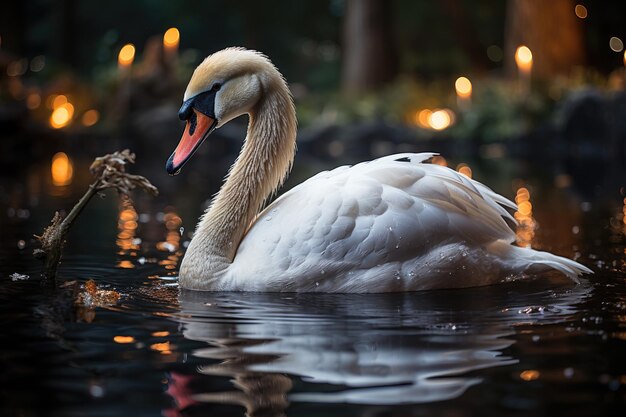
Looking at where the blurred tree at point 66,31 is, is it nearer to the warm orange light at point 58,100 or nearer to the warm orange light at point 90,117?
the warm orange light at point 90,117

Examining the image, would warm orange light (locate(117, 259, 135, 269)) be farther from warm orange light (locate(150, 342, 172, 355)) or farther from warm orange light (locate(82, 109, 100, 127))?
warm orange light (locate(82, 109, 100, 127))

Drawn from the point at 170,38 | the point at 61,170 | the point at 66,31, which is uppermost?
the point at 66,31

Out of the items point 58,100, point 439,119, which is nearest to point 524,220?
point 439,119

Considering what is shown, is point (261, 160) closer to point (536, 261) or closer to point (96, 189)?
point (96, 189)

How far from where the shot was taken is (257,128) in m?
6.32

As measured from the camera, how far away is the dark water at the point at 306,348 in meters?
3.54

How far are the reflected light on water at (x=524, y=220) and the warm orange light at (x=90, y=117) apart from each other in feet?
46.6

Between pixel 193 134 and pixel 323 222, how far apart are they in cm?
99

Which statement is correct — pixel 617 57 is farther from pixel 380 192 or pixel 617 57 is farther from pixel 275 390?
pixel 275 390

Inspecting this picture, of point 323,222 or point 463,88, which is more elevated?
point 463,88

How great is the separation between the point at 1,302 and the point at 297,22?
29.5 m

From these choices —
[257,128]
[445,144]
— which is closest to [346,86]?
[445,144]

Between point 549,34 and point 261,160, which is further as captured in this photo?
point 549,34

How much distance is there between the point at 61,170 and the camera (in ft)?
53.2
